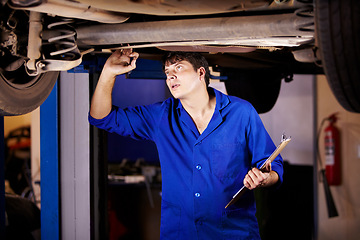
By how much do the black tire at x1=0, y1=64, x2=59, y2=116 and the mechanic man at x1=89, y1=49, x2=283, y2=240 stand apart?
28 centimetres

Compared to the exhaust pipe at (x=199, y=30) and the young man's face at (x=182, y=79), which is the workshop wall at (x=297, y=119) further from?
the exhaust pipe at (x=199, y=30)

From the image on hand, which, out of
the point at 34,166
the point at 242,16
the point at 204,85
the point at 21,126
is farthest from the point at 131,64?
the point at 21,126

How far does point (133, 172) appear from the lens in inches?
186

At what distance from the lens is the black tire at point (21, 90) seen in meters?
1.83

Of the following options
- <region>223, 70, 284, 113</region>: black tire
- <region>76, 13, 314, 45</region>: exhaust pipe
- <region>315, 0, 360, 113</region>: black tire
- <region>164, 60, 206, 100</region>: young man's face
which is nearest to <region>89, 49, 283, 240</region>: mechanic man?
<region>164, 60, 206, 100</region>: young man's face

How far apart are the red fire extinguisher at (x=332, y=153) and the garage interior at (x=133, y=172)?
7 centimetres

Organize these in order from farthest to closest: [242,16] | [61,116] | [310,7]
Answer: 1. [61,116]
2. [242,16]
3. [310,7]

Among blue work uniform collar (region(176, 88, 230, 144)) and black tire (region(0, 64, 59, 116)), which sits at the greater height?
black tire (region(0, 64, 59, 116))

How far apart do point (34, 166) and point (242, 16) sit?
4858 mm

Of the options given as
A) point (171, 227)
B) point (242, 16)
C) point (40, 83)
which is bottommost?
point (171, 227)

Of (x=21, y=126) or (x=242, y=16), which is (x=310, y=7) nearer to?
(x=242, y=16)

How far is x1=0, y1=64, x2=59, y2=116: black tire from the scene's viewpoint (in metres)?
1.83

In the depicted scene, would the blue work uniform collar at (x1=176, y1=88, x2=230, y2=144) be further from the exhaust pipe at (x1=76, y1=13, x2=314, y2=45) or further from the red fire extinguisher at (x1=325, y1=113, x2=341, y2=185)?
the red fire extinguisher at (x1=325, y1=113, x2=341, y2=185)

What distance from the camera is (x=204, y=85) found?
7.80ft
